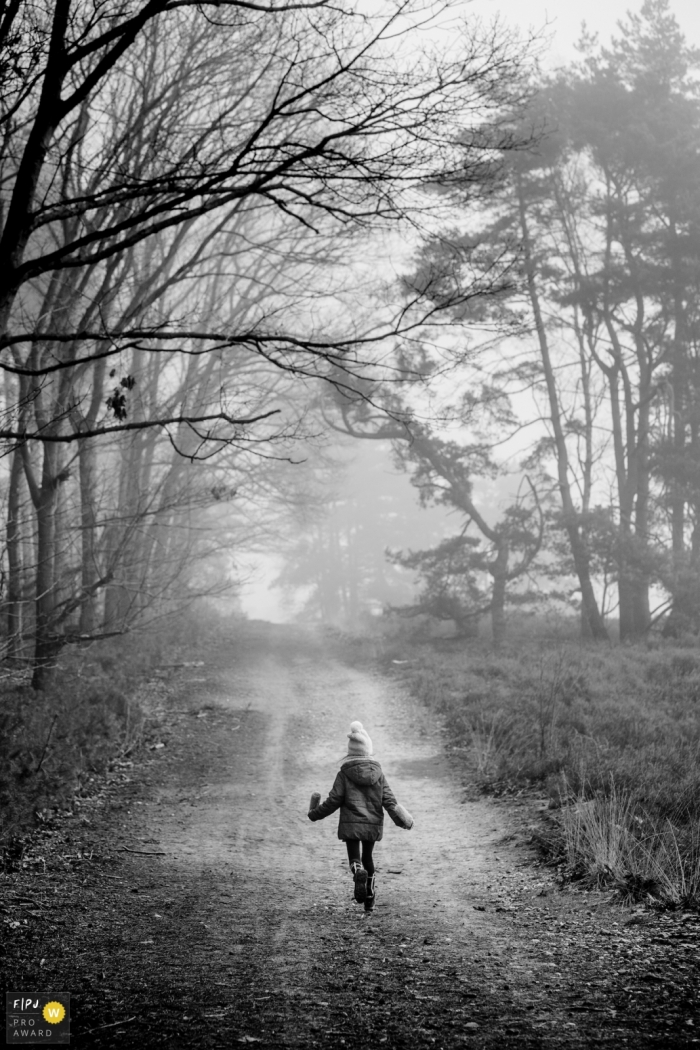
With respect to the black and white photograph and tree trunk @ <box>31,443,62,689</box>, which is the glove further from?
tree trunk @ <box>31,443,62,689</box>

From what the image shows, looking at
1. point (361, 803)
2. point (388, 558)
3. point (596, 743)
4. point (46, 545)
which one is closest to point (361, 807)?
point (361, 803)

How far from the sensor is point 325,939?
501cm

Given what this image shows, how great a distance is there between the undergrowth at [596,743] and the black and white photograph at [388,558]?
0.06 metres

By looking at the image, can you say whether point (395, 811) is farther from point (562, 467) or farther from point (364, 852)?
point (562, 467)

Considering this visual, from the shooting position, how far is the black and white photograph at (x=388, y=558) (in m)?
4.55

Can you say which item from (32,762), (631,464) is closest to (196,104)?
(32,762)

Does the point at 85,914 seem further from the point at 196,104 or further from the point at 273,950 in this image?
the point at 196,104

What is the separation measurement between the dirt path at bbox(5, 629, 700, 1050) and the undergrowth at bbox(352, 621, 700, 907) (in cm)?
42

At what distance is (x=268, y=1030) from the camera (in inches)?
148

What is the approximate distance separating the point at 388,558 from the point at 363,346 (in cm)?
1034

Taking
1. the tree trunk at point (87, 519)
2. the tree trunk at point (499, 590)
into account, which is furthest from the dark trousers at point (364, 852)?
the tree trunk at point (499, 590)

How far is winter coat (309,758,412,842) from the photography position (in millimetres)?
5809

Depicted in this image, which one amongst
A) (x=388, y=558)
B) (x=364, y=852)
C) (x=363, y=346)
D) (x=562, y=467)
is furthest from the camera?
(x=388, y=558)

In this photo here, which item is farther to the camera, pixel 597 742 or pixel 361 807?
pixel 597 742
